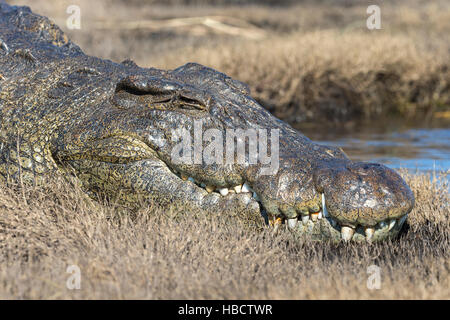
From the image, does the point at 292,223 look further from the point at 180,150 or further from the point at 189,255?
the point at 180,150

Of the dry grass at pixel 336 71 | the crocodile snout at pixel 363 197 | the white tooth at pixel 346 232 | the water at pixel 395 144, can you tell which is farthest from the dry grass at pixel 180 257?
the dry grass at pixel 336 71

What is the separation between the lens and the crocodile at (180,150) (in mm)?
3838

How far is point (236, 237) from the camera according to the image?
13.1ft

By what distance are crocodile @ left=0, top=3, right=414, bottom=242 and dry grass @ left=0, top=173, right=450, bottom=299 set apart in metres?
0.15

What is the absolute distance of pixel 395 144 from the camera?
892cm

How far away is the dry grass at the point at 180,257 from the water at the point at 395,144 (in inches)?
119

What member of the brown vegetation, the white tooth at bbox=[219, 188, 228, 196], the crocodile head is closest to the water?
the brown vegetation

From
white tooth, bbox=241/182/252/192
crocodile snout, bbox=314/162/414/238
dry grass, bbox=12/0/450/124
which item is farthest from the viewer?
dry grass, bbox=12/0/450/124

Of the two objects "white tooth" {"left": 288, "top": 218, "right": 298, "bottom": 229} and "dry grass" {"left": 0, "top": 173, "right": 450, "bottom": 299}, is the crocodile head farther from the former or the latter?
"dry grass" {"left": 0, "top": 173, "right": 450, "bottom": 299}

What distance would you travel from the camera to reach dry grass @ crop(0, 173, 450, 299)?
3.31 m

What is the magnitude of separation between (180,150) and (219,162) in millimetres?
304

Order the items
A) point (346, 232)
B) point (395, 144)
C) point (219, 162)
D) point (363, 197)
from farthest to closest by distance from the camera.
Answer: point (395, 144) → point (219, 162) → point (346, 232) → point (363, 197)

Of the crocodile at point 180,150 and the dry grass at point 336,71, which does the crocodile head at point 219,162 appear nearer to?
the crocodile at point 180,150

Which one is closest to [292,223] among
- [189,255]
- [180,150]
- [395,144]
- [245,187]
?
[245,187]
